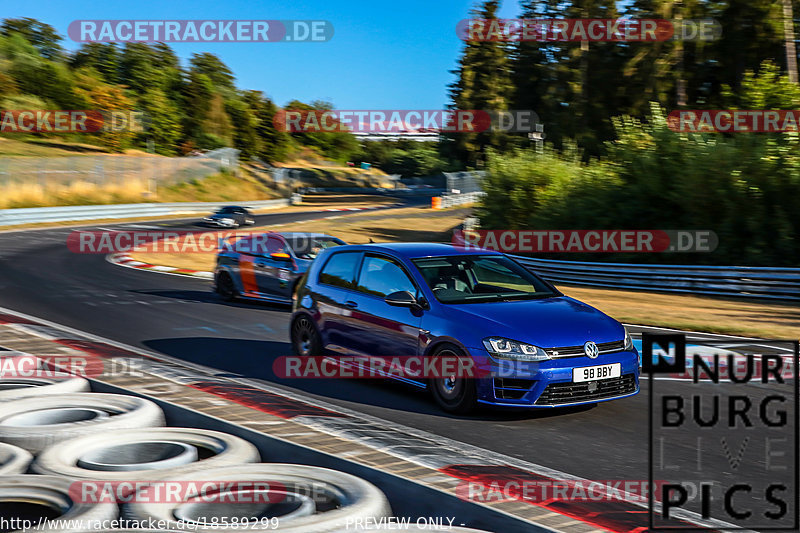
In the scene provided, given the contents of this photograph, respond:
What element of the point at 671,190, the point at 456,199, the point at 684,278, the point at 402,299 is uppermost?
the point at 456,199

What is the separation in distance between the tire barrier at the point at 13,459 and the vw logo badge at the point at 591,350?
4429mm

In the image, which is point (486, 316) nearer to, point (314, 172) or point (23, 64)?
point (23, 64)

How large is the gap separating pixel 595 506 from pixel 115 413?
3924mm

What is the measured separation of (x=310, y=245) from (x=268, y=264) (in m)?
0.84

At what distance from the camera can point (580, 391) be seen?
7.35m

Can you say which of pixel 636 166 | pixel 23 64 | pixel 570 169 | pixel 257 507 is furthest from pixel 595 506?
pixel 23 64

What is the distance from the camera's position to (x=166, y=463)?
534 cm

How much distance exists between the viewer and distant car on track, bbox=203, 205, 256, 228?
46.9 meters

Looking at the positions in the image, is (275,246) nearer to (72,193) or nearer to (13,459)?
(13,459)

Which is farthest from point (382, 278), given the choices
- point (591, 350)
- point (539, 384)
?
point (591, 350)

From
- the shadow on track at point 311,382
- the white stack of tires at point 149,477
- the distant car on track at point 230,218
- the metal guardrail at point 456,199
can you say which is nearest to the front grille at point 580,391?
the shadow on track at point 311,382

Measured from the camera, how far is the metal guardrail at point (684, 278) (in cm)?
1905

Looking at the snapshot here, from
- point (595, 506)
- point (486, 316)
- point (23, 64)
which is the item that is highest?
point (23, 64)

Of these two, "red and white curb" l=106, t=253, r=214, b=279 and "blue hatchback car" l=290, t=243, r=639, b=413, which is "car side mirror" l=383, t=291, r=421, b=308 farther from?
"red and white curb" l=106, t=253, r=214, b=279
